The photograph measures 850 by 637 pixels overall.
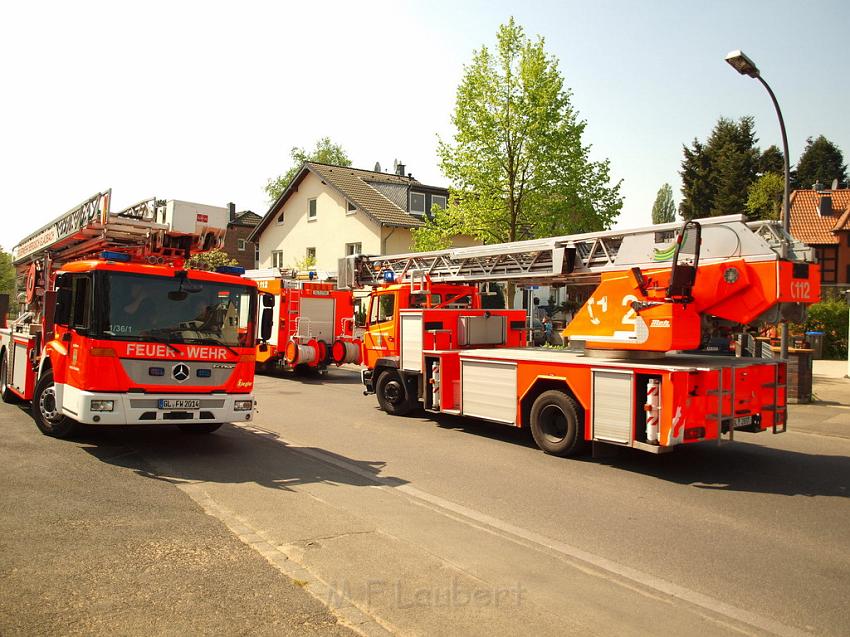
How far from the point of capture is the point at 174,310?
343 inches

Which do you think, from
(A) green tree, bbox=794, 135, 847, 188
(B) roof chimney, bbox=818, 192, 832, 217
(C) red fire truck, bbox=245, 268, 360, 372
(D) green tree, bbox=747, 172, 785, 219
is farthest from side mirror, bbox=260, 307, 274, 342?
(A) green tree, bbox=794, 135, 847, 188

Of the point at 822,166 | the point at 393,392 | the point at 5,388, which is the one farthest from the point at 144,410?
the point at 822,166

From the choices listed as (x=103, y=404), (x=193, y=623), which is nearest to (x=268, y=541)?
(x=193, y=623)

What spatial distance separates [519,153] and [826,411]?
12102 millimetres

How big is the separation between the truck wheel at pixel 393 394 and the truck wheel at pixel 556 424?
3.32 metres

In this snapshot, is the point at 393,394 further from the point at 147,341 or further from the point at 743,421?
the point at 743,421

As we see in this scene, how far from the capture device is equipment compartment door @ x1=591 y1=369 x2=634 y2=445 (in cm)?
843

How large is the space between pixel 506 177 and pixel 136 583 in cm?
1980

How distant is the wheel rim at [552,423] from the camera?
31.5 feet

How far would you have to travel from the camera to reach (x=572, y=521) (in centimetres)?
652

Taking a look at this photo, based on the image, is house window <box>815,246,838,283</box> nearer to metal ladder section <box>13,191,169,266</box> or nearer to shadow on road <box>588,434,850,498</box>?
shadow on road <box>588,434,850,498</box>

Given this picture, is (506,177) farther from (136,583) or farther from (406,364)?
(136,583)

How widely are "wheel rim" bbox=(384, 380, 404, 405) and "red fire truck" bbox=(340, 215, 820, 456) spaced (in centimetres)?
89

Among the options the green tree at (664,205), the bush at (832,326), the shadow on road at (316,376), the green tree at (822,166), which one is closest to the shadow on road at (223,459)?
the shadow on road at (316,376)
